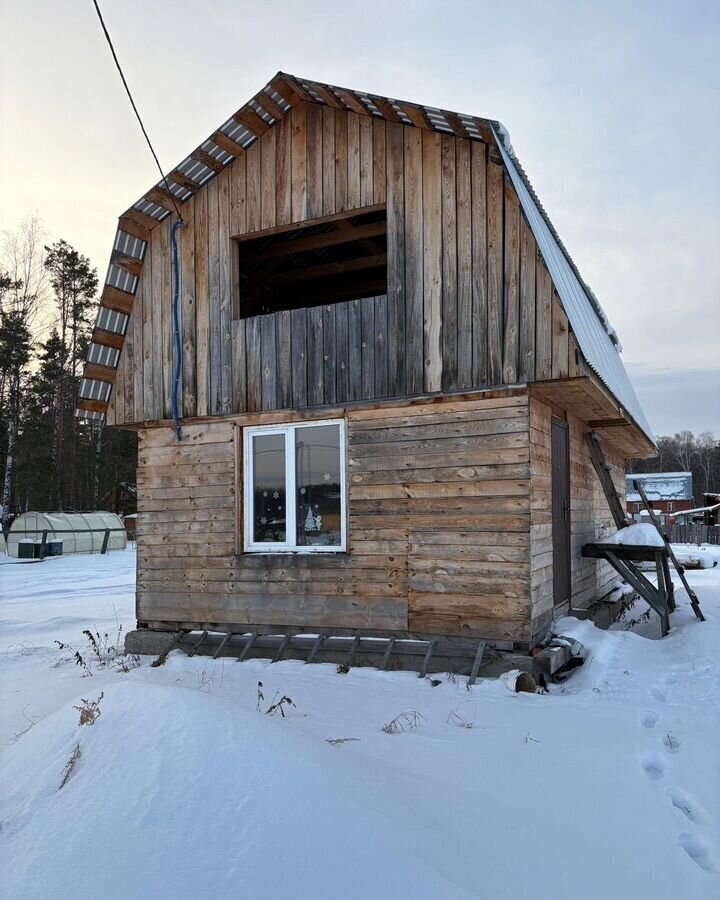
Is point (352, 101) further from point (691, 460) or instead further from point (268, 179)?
point (691, 460)

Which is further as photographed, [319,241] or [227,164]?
[319,241]

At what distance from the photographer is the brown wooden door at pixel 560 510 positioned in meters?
7.75

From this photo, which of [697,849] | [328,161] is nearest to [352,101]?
[328,161]

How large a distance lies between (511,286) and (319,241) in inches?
110

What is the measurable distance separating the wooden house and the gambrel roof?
29 mm

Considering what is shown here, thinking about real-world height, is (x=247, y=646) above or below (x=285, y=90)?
below

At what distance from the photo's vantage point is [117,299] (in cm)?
856

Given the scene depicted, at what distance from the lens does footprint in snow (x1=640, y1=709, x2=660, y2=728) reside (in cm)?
502

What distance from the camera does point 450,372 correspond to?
267 inches

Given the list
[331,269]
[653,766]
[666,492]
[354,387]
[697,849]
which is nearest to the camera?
[697,849]

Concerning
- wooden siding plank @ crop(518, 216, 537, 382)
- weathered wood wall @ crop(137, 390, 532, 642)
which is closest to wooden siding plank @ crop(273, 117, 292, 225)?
weathered wood wall @ crop(137, 390, 532, 642)

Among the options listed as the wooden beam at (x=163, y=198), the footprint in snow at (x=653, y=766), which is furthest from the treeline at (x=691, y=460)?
the footprint in snow at (x=653, y=766)

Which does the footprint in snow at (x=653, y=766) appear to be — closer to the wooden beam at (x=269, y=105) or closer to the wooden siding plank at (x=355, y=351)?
the wooden siding plank at (x=355, y=351)

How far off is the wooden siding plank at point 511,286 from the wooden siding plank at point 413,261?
88 cm
